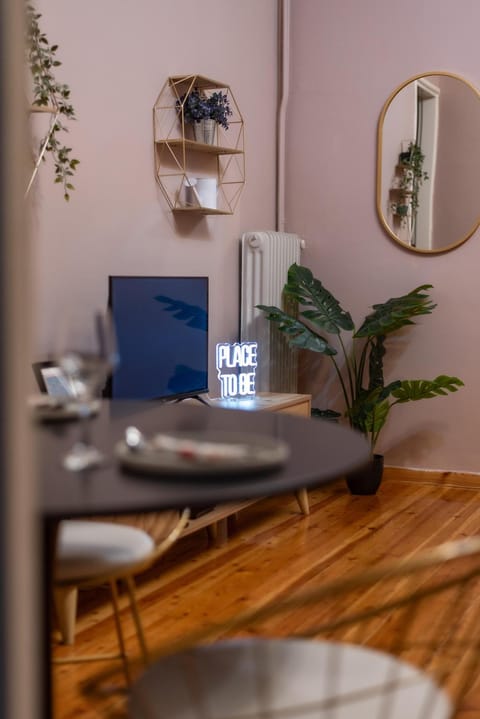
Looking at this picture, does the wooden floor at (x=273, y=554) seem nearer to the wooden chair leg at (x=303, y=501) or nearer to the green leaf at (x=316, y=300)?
the wooden chair leg at (x=303, y=501)

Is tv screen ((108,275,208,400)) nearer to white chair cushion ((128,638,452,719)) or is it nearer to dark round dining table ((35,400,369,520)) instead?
dark round dining table ((35,400,369,520))

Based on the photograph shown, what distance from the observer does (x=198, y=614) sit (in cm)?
308

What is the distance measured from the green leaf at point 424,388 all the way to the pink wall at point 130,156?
0.93 meters

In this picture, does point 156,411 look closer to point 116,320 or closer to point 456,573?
point 116,320

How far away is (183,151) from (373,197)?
61.8 inches

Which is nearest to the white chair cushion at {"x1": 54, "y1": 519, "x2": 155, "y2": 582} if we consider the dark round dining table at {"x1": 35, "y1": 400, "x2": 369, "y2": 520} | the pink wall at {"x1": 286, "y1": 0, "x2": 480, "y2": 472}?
the dark round dining table at {"x1": 35, "y1": 400, "x2": 369, "y2": 520}

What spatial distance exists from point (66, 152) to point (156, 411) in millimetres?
1771

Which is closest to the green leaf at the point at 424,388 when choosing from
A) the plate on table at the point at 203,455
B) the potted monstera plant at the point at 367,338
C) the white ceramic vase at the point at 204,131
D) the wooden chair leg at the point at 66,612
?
the potted monstera plant at the point at 367,338

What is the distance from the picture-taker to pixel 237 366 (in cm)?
476

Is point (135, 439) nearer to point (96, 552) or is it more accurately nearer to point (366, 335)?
point (96, 552)

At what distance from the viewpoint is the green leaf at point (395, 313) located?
16.0 ft

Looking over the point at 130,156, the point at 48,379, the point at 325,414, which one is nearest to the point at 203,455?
the point at 48,379

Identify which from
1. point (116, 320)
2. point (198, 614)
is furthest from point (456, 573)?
point (116, 320)

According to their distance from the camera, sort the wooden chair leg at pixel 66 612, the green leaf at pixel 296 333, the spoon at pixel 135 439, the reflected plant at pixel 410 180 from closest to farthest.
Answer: the spoon at pixel 135 439 → the wooden chair leg at pixel 66 612 → the green leaf at pixel 296 333 → the reflected plant at pixel 410 180
